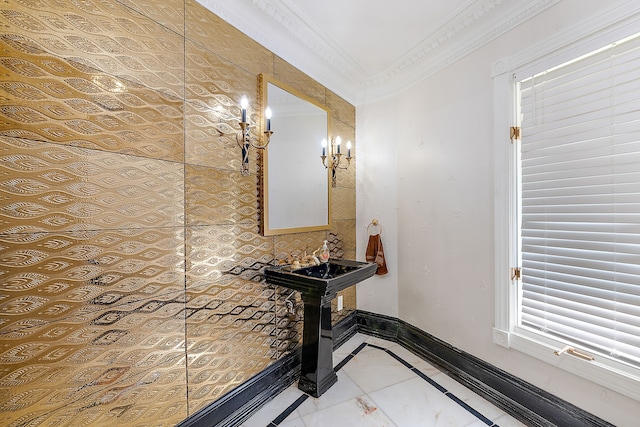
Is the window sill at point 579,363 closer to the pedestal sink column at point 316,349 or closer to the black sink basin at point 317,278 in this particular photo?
the black sink basin at point 317,278

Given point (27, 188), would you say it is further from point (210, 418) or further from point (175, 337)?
point (210, 418)

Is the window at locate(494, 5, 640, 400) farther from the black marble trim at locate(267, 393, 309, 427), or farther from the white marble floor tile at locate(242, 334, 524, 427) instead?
the black marble trim at locate(267, 393, 309, 427)

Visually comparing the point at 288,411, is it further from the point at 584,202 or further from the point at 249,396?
the point at 584,202

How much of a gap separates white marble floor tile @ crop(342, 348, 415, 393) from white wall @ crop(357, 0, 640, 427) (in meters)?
0.44

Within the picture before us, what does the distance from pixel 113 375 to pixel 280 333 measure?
1.06 meters

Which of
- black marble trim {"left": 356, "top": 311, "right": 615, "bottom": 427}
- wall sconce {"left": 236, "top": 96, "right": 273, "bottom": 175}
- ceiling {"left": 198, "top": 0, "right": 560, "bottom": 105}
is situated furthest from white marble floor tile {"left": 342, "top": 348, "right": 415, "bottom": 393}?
ceiling {"left": 198, "top": 0, "right": 560, "bottom": 105}

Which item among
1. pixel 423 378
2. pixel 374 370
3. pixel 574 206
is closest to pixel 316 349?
pixel 374 370

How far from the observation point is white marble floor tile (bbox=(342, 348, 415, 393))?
6.73 ft

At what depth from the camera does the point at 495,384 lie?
1845 mm

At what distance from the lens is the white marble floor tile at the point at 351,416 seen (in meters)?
1.65

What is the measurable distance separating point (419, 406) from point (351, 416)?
1.62 ft

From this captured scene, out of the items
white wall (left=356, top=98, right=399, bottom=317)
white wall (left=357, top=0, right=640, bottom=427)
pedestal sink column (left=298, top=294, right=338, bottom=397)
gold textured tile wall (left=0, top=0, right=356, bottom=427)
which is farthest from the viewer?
white wall (left=356, top=98, right=399, bottom=317)

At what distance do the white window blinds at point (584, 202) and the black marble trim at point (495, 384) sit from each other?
388mm

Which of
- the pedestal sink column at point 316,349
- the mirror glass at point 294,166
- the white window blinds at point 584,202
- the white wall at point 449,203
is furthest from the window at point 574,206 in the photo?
the mirror glass at point 294,166
